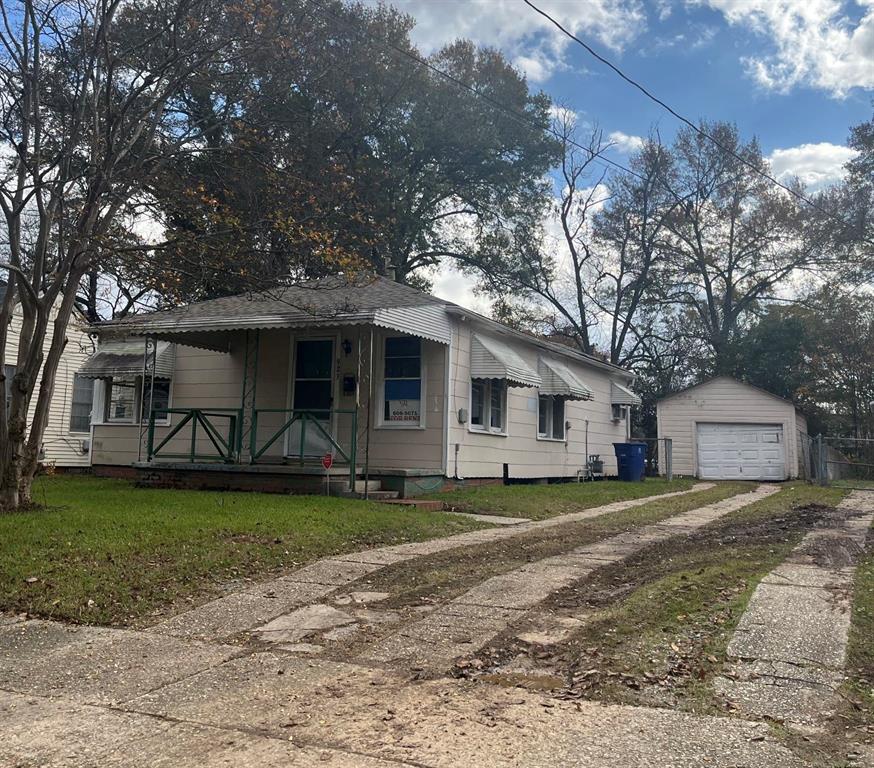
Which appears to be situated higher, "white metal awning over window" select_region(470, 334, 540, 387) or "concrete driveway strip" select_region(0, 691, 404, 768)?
"white metal awning over window" select_region(470, 334, 540, 387)

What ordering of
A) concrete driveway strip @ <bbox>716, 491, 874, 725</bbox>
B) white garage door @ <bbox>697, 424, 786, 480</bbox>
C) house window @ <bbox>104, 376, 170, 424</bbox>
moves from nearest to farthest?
concrete driveway strip @ <bbox>716, 491, 874, 725</bbox>
house window @ <bbox>104, 376, 170, 424</bbox>
white garage door @ <bbox>697, 424, 786, 480</bbox>

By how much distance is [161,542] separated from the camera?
7.45 m

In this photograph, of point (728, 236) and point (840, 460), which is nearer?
point (840, 460)

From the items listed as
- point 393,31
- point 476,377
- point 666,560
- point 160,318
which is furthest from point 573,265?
point 666,560

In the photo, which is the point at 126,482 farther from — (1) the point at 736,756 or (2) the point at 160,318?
(1) the point at 736,756

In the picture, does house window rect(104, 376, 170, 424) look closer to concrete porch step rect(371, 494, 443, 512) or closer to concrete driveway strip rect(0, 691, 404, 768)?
concrete porch step rect(371, 494, 443, 512)

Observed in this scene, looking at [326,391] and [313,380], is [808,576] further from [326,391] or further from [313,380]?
[313,380]

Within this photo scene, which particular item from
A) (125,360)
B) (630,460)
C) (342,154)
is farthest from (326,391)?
(342,154)

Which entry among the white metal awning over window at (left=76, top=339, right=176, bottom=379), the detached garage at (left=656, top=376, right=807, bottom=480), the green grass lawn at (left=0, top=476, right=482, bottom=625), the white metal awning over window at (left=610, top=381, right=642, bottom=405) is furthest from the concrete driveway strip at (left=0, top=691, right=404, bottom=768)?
the detached garage at (left=656, top=376, right=807, bottom=480)

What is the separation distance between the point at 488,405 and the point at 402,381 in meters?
1.98

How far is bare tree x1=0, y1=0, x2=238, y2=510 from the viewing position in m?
9.43

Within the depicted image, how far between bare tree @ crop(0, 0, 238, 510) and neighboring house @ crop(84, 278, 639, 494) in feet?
11.0

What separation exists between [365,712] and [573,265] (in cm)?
3045

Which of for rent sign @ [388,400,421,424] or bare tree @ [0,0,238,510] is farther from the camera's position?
for rent sign @ [388,400,421,424]
